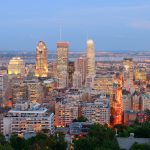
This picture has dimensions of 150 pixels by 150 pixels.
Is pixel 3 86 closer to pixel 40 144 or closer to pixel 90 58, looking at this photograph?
pixel 90 58

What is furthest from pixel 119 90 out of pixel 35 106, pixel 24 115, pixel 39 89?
pixel 24 115

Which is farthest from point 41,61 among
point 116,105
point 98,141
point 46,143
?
point 46,143

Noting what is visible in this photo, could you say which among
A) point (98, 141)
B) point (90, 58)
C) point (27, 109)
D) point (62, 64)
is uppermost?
point (90, 58)

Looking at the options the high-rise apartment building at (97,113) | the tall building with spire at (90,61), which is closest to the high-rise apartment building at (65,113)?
the high-rise apartment building at (97,113)

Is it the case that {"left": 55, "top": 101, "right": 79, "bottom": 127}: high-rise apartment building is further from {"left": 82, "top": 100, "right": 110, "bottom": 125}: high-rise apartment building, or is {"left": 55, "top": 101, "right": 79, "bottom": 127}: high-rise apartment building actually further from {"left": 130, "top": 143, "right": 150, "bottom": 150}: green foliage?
{"left": 130, "top": 143, "right": 150, "bottom": 150}: green foliage

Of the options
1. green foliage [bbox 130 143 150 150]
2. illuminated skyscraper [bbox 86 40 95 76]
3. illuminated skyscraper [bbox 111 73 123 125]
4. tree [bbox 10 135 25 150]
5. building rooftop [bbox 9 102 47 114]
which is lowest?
illuminated skyscraper [bbox 111 73 123 125]

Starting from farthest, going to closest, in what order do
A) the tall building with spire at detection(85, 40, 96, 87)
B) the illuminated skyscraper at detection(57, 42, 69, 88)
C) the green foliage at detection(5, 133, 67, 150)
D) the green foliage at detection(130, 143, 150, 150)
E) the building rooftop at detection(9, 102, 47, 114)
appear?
the tall building with spire at detection(85, 40, 96, 87), the illuminated skyscraper at detection(57, 42, 69, 88), the building rooftop at detection(9, 102, 47, 114), the green foliage at detection(5, 133, 67, 150), the green foliage at detection(130, 143, 150, 150)

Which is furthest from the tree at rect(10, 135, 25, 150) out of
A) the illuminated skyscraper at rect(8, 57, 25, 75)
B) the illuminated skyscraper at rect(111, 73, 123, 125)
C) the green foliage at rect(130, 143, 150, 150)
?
the illuminated skyscraper at rect(8, 57, 25, 75)
